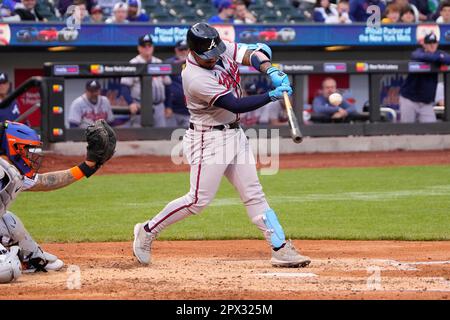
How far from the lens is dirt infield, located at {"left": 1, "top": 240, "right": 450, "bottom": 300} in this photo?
567cm

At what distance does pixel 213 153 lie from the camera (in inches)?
262

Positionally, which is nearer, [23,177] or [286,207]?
[23,177]

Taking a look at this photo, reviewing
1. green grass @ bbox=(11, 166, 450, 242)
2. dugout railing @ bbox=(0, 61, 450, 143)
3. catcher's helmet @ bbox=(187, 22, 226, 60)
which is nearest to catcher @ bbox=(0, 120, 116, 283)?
catcher's helmet @ bbox=(187, 22, 226, 60)

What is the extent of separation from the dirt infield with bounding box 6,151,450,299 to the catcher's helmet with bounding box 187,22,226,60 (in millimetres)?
1472

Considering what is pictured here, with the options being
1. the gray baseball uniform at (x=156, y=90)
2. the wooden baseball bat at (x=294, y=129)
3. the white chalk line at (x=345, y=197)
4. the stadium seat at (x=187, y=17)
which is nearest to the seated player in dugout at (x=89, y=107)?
the gray baseball uniform at (x=156, y=90)

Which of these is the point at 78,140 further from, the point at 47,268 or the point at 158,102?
the point at 47,268

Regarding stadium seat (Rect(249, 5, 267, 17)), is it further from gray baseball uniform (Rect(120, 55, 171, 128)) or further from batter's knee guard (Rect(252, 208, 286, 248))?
batter's knee guard (Rect(252, 208, 286, 248))

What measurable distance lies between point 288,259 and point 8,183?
1.97 meters

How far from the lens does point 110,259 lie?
7301 mm

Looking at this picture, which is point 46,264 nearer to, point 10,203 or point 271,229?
point 10,203

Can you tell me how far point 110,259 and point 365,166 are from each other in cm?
743

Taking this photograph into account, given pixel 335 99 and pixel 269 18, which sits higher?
pixel 269 18

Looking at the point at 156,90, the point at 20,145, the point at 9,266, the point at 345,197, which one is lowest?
the point at 345,197

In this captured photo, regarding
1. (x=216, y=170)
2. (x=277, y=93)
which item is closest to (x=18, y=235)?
(x=216, y=170)
